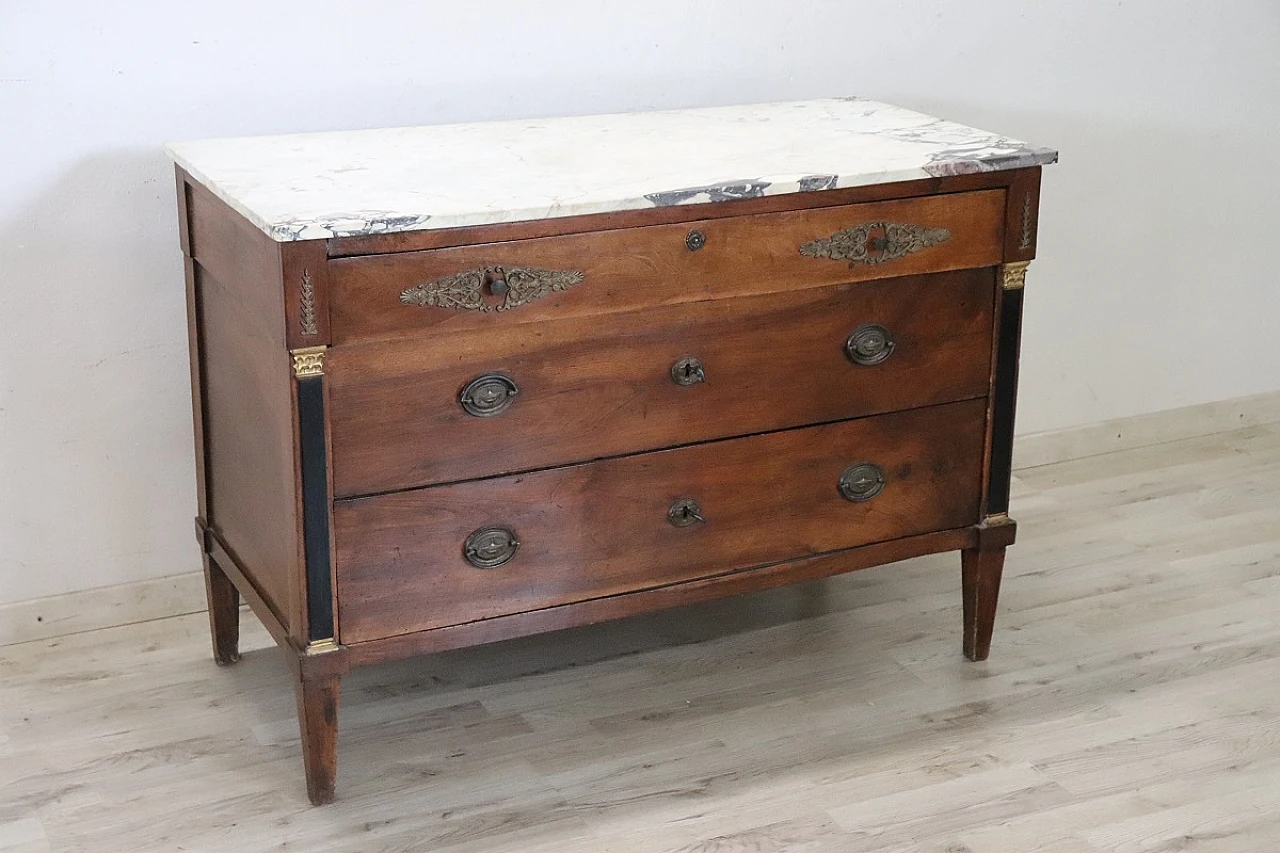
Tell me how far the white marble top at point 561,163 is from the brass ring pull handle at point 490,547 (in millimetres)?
413

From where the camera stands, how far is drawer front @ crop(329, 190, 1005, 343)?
1.80 metres

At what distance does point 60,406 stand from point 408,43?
30.1 inches

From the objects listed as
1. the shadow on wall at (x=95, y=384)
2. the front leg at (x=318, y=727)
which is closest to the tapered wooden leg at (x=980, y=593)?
the front leg at (x=318, y=727)

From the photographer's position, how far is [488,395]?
1897mm

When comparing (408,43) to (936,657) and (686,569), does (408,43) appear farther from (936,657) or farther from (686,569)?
(936,657)

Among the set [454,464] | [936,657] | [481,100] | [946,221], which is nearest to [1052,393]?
[936,657]

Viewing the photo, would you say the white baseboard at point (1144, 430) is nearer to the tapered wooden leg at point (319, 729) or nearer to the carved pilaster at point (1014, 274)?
the carved pilaster at point (1014, 274)

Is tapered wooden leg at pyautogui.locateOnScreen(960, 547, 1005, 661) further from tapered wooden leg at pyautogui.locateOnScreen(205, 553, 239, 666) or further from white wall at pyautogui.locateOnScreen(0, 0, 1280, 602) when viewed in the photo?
tapered wooden leg at pyautogui.locateOnScreen(205, 553, 239, 666)

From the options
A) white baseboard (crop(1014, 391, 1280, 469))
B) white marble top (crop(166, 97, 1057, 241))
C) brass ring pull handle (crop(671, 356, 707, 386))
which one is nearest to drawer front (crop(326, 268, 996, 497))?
brass ring pull handle (crop(671, 356, 707, 386))

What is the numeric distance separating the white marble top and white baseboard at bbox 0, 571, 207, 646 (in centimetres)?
73

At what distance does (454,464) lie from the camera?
6.29 ft

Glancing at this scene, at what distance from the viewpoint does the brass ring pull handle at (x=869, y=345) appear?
211 centimetres

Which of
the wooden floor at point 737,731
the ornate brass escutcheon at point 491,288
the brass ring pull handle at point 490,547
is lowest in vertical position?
the wooden floor at point 737,731

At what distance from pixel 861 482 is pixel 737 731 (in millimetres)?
396
